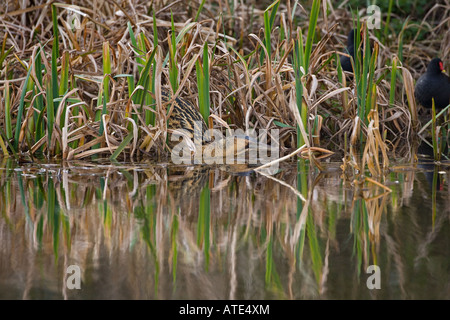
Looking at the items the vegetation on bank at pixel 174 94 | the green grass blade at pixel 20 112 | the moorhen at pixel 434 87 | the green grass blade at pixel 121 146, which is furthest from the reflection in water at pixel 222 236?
the moorhen at pixel 434 87

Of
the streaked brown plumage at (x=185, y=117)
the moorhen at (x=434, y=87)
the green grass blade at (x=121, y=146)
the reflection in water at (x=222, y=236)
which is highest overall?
the moorhen at (x=434, y=87)

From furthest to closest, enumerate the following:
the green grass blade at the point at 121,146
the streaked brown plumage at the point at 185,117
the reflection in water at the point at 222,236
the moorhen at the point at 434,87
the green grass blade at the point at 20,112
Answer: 1. the moorhen at the point at 434,87
2. the streaked brown plumage at the point at 185,117
3. the green grass blade at the point at 20,112
4. the green grass blade at the point at 121,146
5. the reflection in water at the point at 222,236

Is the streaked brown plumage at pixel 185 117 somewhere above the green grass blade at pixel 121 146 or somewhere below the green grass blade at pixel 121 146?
above

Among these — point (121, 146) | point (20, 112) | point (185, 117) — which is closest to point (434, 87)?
point (185, 117)

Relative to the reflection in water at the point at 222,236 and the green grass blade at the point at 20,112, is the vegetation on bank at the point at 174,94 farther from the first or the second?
the reflection in water at the point at 222,236

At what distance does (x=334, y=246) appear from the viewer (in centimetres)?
183

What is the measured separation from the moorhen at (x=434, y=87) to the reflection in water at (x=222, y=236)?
6.24ft

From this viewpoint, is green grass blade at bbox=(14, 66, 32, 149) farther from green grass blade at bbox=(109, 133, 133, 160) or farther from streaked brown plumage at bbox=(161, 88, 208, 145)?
streaked brown plumage at bbox=(161, 88, 208, 145)

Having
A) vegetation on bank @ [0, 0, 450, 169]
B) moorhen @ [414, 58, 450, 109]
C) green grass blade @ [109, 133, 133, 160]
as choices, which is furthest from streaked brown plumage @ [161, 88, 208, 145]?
moorhen @ [414, 58, 450, 109]

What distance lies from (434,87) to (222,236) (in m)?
3.21

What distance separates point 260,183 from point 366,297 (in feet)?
4.32

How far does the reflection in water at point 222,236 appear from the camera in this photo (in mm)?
1542
